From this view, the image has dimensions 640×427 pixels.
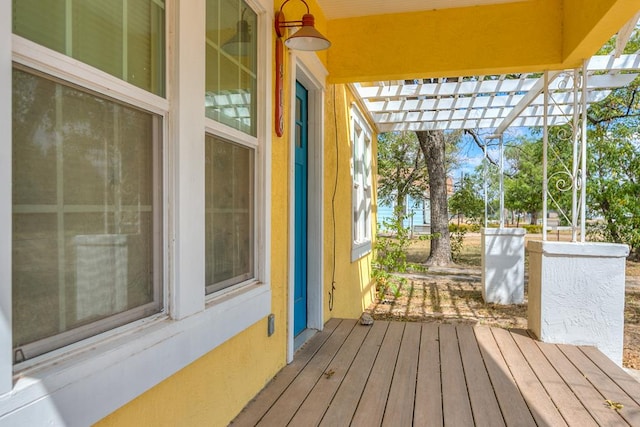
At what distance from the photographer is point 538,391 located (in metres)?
2.70

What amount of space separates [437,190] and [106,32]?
400 inches

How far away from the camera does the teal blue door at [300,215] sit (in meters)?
3.63

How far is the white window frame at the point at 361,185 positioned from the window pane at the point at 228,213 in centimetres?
285

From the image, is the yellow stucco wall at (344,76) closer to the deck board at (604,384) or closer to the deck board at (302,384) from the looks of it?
the deck board at (302,384)

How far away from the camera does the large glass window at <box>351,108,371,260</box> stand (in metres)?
5.57

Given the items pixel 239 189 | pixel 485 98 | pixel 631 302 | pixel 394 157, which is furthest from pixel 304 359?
pixel 394 157

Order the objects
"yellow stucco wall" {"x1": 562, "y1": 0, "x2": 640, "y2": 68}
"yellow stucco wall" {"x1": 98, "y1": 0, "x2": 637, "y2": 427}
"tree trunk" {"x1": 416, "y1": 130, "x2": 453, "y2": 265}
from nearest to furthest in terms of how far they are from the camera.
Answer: "yellow stucco wall" {"x1": 98, "y1": 0, "x2": 637, "y2": 427}
"yellow stucco wall" {"x1": 562, "y1": 0, "x2": 640, "y2": 68}
"tree trunk" {"x1": 416, "y1": 130, "x2": 453, "y2": 265}

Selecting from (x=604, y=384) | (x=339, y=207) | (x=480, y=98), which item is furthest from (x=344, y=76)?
(x=604, y=384)

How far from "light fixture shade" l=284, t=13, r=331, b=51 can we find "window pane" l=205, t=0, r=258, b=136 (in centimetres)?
23

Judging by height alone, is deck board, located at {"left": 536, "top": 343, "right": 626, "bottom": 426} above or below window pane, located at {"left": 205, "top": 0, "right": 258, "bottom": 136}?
below

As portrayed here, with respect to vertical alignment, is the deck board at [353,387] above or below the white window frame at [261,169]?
below

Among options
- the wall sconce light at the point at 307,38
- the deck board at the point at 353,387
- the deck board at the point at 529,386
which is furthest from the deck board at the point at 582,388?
the wall sconce light at the point at 307,38

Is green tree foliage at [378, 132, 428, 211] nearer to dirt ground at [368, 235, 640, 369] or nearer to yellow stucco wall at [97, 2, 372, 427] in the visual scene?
dirt ground at [368, 235, 640, 369]

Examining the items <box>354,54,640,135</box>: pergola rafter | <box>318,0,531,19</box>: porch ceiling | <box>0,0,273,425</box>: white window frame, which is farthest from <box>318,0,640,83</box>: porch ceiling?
<box>0,0,273,425</box>: white window frame
